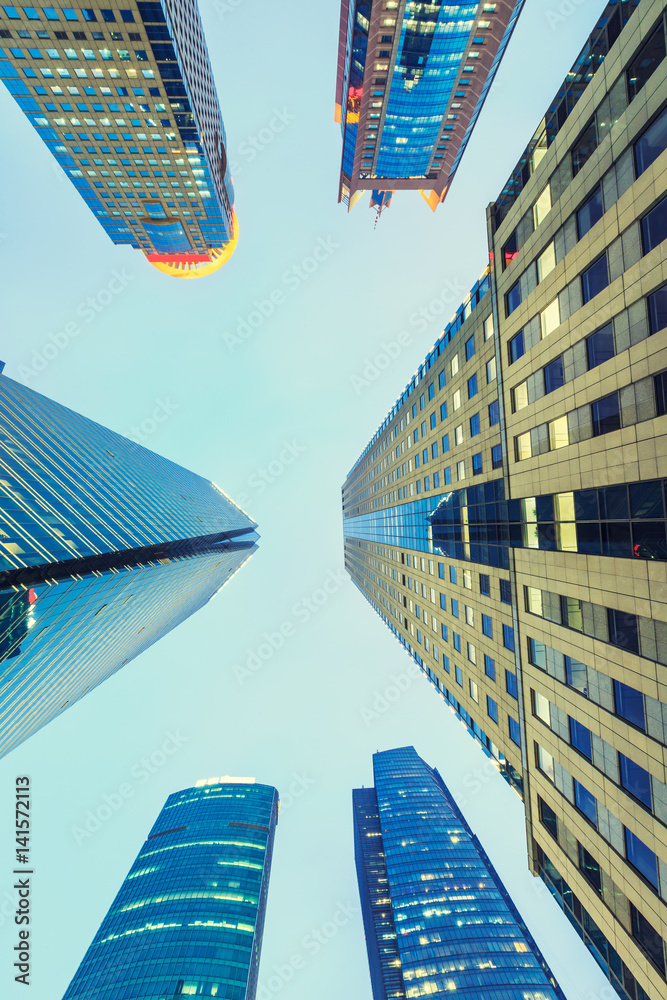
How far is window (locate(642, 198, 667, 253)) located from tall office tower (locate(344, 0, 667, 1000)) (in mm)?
48

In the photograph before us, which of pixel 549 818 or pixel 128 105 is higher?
pixel 128 105

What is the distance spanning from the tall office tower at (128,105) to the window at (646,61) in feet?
270

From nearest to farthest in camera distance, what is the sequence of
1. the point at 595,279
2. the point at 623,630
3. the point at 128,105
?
the point at 623,630
the point at 595,279
the point at 128,105

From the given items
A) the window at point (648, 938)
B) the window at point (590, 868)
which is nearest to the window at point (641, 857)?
the window at point (648, 938)

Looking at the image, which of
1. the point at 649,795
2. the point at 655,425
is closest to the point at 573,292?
the point at 655,425

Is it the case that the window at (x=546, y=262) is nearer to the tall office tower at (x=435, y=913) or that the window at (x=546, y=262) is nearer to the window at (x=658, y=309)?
the window at (x=658, y=309)

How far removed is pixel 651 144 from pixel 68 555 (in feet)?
136

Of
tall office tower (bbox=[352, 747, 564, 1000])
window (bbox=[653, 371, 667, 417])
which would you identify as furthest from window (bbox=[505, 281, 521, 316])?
tall office tower (bbox=[352, 747, 564, 1000])

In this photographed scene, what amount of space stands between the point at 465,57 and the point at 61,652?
13124 cm

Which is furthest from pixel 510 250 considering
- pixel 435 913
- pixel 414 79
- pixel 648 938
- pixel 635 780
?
pixel 435 913

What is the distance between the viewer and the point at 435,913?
83.4 metres

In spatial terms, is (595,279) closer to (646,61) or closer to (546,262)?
(546,262)

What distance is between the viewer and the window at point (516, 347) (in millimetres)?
22516

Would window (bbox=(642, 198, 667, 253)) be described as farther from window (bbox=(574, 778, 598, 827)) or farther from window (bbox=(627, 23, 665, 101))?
window (bbox=(574, 778, 598, 827))
